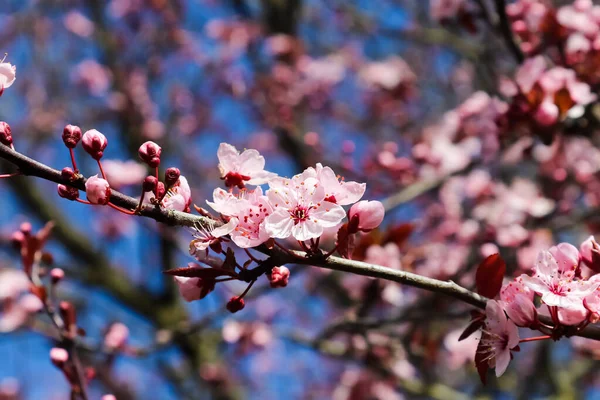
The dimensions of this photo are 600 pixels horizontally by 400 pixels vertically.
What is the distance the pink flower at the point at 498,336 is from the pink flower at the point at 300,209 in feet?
1.20

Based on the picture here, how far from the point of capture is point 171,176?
3.45 ft

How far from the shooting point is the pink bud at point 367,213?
1116 mm

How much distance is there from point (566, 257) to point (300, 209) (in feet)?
1.95

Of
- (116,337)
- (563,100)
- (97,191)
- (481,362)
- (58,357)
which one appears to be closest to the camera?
(97,191)

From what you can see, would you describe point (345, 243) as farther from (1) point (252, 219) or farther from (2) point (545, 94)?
(2) point (545, 94)

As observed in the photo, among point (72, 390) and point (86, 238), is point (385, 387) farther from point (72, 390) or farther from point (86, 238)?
point (86, 238)

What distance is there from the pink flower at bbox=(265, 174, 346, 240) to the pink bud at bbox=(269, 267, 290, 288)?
0.07 m

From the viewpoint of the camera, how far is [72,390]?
1.55 meters

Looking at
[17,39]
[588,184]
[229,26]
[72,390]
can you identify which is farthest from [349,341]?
[17,39]

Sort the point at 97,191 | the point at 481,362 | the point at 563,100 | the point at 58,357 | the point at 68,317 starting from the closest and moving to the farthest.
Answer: the point at 97,191 → the point at 481,362 → the point at 58,357 → the point at 68,317 → the point at 563,100

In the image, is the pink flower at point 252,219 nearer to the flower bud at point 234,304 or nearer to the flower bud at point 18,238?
the flower bud at point 234,304

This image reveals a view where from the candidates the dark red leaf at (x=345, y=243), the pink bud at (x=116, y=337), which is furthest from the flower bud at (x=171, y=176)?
the pink bud at (x=116, y=337)

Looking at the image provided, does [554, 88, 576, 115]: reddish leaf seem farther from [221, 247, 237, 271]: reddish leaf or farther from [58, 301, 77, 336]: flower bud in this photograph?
[58, 301, 77, 336]: flower bud

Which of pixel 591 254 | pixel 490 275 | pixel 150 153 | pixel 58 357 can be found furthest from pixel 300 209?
pixel 58 357
